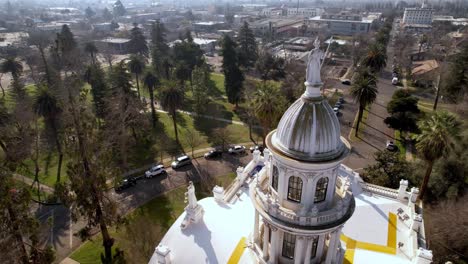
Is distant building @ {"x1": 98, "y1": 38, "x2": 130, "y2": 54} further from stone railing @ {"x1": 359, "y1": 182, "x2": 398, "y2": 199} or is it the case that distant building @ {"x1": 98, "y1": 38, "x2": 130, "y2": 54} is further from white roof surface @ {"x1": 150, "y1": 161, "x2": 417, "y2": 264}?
stone railing @ {"x1": 359, "y1": 182, "x2": 398, "y2": 199}

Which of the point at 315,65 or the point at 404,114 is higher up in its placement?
the point at 315,65

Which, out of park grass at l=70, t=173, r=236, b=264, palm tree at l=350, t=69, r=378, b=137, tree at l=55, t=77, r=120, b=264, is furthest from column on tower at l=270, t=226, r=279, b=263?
palm tree at l=350, t=69, r=378, b=137

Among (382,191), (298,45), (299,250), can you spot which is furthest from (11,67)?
(298,45)

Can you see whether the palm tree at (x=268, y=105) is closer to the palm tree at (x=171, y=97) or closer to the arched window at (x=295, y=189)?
the palm tree at (x=171, y=97)

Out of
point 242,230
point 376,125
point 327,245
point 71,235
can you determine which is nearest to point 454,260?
point 327,245

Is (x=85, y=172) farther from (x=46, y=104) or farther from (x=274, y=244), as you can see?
(x=46, y=104)

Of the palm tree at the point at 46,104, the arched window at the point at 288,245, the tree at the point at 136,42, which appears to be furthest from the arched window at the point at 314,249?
the tree at the point at 136,42
